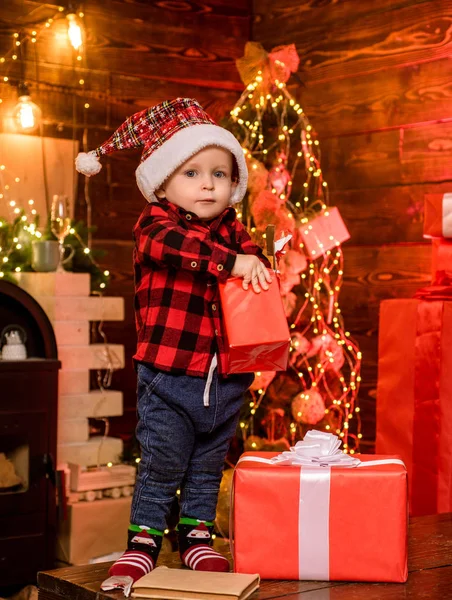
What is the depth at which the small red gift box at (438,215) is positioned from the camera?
9.47ft

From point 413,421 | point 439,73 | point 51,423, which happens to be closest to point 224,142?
point 413,421

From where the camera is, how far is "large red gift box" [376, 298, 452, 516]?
278 cm

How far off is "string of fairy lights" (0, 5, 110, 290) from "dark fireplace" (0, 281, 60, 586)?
261 mm

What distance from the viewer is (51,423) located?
3.16 m

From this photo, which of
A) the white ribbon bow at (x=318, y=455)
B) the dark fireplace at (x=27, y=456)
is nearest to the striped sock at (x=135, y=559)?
the white ribbon bow at (x=318, y=455)

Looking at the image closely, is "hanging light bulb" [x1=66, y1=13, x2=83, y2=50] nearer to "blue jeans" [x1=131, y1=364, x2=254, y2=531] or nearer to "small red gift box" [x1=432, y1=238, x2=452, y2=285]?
"small red gift box" [x1=432, y1=238, x2=452, y2=285]

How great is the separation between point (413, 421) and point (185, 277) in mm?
1176

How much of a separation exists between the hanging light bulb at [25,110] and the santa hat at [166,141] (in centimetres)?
150

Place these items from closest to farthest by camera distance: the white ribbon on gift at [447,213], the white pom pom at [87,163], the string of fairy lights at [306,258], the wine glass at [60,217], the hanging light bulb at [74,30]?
the white pom pom at [87,163] < the white ribbon on gift at [447,213] < the wine glass at [60,217] < the string of fairy lights at [306,258] < the hanging light bulb at [74,30]

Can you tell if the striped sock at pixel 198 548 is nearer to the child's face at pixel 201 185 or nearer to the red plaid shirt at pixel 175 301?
the red plaid shirt at pixel 175 301

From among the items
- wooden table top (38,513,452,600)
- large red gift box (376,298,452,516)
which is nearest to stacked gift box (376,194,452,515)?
large red gift box (376,298,452,516)

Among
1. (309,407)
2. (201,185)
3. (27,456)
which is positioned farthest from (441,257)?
(27,456)

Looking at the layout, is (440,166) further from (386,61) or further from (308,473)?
(308,473)

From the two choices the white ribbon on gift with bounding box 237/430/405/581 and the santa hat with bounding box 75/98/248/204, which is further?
the santa hat with bounding box 75/98/248/204
